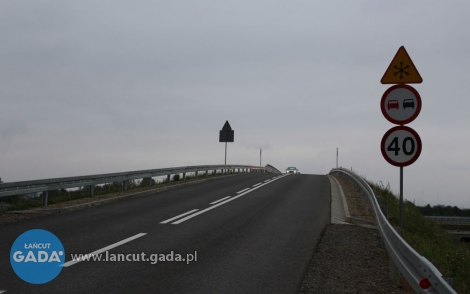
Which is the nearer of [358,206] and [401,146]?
[401,146]

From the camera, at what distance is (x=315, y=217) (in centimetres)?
1417

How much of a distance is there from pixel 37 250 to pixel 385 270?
230 inches

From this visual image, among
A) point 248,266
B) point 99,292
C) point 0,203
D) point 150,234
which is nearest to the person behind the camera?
point 99,292

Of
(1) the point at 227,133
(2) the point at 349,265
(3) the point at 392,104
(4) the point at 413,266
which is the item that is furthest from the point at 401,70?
(1) the point at 227,133

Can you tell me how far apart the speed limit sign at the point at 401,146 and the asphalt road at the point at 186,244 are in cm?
231

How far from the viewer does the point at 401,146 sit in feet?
29.8

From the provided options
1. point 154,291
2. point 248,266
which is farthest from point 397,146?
point 154,291

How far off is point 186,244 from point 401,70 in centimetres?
525

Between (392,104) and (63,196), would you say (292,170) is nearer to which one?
(63,196)

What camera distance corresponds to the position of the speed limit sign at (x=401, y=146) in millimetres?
9000

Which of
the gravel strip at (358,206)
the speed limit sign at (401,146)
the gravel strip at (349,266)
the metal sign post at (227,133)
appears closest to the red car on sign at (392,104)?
the speed limit sign at (401,146)

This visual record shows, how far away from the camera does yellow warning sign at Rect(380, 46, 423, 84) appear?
9508 mm

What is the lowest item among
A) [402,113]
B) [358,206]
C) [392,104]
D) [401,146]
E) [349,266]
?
[349,266]

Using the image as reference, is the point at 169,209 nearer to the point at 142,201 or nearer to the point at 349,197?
the point at 142,201
